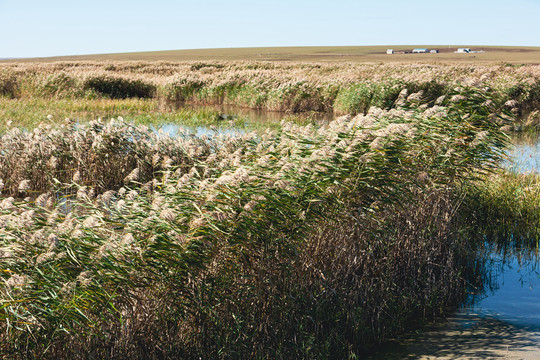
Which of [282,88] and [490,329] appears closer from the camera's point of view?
[490,329]

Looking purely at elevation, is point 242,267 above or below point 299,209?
below

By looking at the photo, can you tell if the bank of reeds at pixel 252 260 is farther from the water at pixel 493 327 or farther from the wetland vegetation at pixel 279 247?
the water at pixel 493 327

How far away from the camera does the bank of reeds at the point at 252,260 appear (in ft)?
15.0

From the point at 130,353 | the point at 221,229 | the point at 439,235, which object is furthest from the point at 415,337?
the point at 130,353

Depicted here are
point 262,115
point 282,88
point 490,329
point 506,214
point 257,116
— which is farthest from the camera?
point 282,88

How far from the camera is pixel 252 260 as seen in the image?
5629 millimetres

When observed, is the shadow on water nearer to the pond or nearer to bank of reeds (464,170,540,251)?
the pond

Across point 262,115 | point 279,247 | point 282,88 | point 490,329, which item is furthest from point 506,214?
point 282,88

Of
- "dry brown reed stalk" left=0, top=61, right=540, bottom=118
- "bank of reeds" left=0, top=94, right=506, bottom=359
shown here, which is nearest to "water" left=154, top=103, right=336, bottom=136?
"dry brown reed stalk" left=0, top=61, right=540, bottom=118

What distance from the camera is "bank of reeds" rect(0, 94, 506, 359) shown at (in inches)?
180

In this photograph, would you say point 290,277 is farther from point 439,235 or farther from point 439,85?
point 439,85

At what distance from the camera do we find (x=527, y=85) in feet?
87.6

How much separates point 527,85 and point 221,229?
84.7ft

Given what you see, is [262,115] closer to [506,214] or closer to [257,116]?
[257,116]
